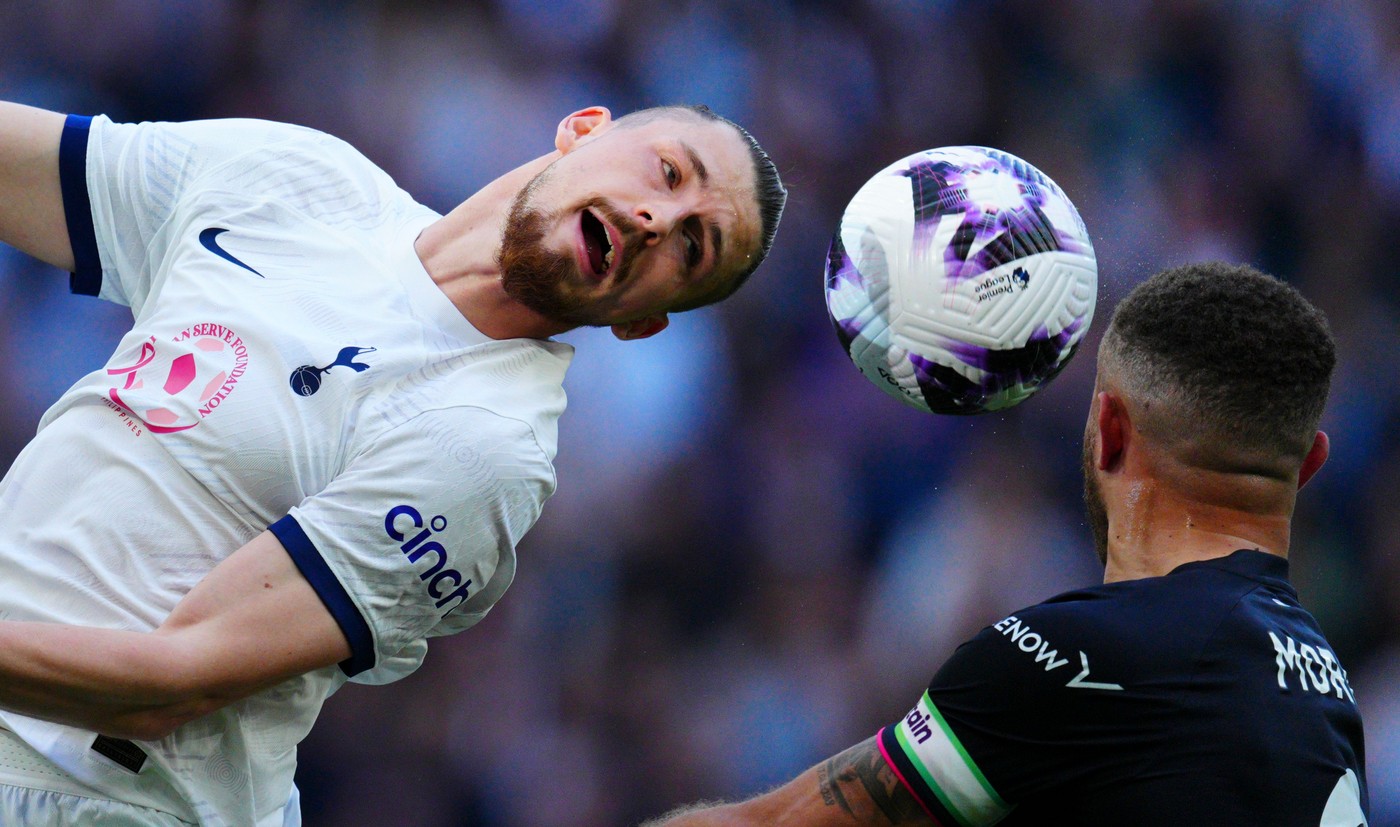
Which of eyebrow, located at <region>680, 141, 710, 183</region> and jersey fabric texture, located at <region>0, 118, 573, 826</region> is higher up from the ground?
eyebrow, located at <region>680, 141, 710, 183</region>

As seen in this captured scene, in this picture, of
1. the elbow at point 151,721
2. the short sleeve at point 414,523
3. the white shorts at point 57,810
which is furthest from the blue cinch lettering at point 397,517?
the white shorts at point 57,810

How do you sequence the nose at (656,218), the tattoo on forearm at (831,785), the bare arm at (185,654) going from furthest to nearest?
the nose at (656,218), the tattoo on forearm at (831,785), the bare arm at (185,654)

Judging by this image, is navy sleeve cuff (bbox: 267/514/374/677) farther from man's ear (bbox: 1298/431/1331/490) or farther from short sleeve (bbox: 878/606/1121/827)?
man's ear (bbox: 1298/431/1331/490)

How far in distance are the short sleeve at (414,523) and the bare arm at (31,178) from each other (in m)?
0.90

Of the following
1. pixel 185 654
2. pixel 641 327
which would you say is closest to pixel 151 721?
pixel 185 654

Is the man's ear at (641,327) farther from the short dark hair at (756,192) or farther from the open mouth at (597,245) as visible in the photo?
the open mouth at (597,245)

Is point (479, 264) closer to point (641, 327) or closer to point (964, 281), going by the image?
point (641, 327)

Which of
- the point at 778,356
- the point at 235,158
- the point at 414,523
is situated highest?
the point at 235,158

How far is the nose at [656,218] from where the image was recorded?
2686 mm

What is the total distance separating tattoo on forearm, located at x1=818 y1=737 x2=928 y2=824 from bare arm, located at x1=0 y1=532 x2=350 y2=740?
907 millimetres

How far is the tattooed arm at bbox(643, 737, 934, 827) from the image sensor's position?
223 centimetres

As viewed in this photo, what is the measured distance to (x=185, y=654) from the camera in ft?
6.76

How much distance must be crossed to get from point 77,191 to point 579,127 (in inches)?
42.5

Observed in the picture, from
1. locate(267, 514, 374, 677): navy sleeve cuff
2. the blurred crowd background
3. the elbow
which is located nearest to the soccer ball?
locate(267, 514, 374, 677): navy sleeve cuff
